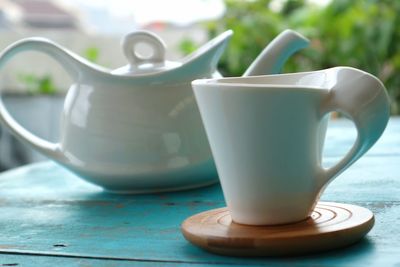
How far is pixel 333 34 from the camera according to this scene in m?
2.56

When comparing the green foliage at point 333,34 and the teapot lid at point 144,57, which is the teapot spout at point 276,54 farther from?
the green foliage at point 333,34

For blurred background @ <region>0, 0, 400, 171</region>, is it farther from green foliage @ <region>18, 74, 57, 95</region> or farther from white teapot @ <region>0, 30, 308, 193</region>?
white teapot @ <region>0, 30, 308, 193</region>

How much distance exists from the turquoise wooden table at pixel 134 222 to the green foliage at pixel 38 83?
168cm

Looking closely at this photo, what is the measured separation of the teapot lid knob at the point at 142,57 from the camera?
731 mm

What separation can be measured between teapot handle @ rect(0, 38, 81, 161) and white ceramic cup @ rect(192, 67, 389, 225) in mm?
301

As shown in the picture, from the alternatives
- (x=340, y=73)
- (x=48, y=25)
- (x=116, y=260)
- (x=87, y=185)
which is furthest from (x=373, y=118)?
(x=48, y=25)

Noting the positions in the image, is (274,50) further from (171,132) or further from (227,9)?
(227,9)

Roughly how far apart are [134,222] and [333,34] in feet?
7.01

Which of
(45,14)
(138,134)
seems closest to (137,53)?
(138,134)

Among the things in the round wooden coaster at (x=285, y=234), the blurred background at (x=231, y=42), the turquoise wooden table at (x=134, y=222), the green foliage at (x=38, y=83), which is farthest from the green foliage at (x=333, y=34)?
the round wooden coaster at (x=285, y=234)

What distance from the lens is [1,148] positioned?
217 centimetres

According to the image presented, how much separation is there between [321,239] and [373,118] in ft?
0.28

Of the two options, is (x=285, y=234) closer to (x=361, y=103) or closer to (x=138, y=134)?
(x=361, y=103)

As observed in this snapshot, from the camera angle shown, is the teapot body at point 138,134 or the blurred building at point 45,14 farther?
the blurred building at point 45,14
